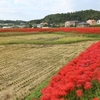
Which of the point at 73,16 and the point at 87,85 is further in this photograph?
the point at 73,16

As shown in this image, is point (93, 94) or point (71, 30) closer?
point (93, 94)

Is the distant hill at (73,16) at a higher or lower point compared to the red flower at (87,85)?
lower

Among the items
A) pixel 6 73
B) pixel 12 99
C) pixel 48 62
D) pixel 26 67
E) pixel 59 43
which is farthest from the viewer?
pixel 59 43

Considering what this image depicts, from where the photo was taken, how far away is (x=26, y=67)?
1349 cm

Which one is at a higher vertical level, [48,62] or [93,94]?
[93,94]

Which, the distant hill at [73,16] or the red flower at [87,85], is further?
the distant hill at [73,16]

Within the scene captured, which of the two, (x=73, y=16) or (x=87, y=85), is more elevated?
(x=87, y=85)

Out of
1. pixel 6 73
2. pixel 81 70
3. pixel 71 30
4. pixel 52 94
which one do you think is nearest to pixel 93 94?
pixel 52 94

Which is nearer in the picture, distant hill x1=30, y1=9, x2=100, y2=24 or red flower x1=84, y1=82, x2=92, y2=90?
red flower x1=84, y1=82, x2=92, y2=90

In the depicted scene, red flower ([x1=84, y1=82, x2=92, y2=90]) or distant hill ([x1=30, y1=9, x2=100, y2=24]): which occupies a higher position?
red flower ([x1=84, y1=82, x2=92, y2=90])

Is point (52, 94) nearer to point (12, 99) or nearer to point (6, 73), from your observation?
point (12, 99)

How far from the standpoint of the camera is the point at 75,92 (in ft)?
17.0

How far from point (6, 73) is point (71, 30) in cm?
3269

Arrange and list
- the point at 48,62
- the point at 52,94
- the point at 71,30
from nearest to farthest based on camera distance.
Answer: the point at 52,94, the point at 48,62, the point at 71,30
